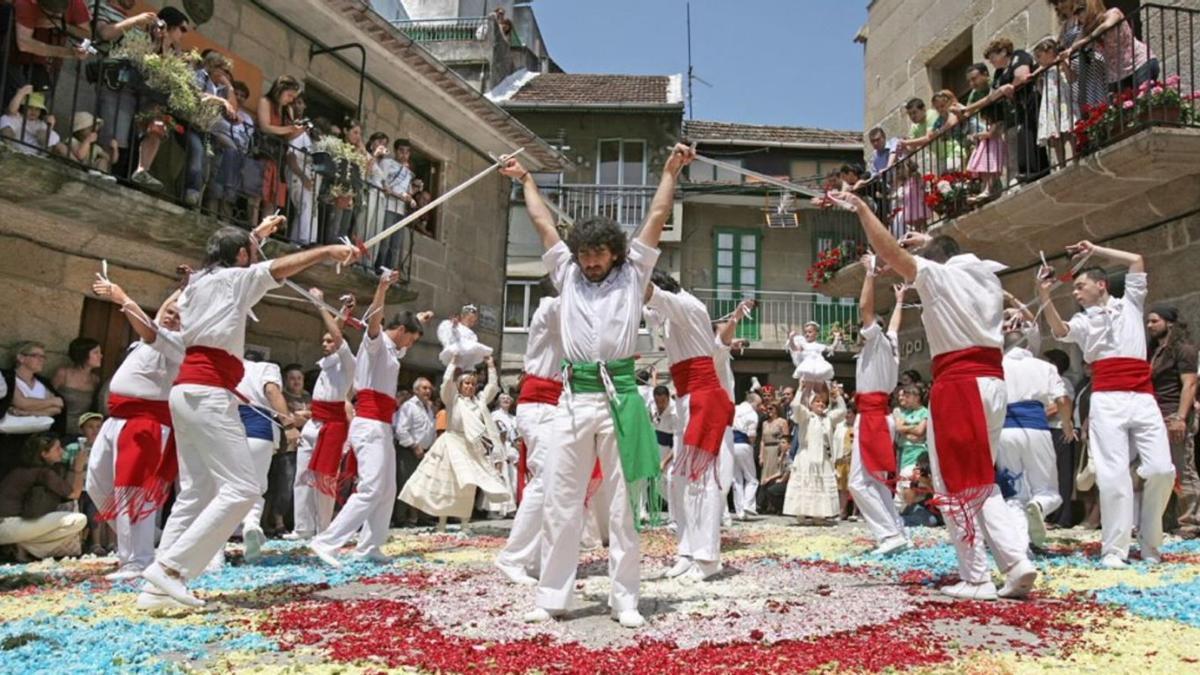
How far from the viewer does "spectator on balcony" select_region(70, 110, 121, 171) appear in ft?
→ 26.8

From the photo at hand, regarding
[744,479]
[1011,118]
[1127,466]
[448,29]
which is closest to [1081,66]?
[1011,118]

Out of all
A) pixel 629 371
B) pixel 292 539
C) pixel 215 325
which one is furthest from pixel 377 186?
pixel 629 371

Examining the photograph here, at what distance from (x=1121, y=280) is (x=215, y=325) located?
→ 773 centimetres

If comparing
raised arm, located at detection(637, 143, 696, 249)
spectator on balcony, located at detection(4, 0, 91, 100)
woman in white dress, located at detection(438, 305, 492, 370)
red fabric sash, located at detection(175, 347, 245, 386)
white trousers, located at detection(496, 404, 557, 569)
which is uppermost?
spectator on balcony, located at detection(4, 0, 91, 100)

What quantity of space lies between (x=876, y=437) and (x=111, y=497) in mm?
5577

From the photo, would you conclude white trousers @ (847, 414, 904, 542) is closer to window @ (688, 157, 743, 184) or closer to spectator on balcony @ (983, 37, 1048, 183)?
spectator on balcony @ (983, 37, 1048, 183)

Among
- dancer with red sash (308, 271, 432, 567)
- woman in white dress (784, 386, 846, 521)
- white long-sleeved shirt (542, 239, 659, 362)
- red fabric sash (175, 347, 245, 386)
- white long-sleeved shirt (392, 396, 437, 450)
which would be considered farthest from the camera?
woman in white dress (784, 386, 846, 521)

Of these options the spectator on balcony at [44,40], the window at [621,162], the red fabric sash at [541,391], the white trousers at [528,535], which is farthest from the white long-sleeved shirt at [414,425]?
the window at [621,162]

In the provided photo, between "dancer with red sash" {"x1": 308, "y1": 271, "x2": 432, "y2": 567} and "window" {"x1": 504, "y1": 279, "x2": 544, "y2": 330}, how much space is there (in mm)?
16717

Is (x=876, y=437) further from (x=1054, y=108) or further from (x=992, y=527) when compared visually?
(x=1054, y=108)

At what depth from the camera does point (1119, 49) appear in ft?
29.8

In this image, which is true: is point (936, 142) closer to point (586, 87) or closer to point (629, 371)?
point (629, 371)

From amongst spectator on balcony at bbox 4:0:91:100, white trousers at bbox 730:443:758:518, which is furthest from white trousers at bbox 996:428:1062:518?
spectator on balcony at bbox 4:0:91:100

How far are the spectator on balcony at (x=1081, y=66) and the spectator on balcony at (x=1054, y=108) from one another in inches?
3.9
